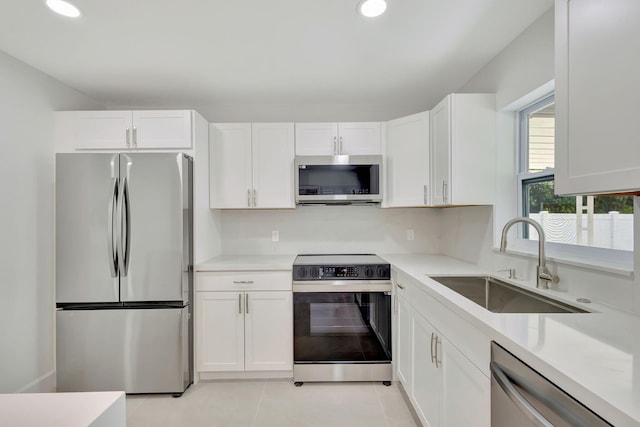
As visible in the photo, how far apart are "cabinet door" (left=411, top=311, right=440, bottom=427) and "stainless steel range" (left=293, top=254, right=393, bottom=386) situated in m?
0.49

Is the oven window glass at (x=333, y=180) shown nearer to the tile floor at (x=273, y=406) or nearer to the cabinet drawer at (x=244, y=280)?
the cabinet drawer at (x=244, y=280)

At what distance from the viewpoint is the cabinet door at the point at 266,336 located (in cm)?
248

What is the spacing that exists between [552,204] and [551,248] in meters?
0.27

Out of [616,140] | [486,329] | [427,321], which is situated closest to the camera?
[616,140]

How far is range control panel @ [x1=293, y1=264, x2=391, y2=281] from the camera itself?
2.47 m

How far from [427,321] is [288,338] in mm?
1207

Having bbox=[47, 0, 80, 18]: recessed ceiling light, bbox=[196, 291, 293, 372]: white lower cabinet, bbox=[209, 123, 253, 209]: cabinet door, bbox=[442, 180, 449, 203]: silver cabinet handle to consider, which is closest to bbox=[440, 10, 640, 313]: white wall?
bbox=[442, 180, 449, 203]: silver cabinet handle

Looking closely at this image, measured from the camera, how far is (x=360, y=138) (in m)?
2.79

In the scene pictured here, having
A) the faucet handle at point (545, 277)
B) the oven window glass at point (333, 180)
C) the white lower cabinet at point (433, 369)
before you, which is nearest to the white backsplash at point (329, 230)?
the oven window glass at point (333, 180)

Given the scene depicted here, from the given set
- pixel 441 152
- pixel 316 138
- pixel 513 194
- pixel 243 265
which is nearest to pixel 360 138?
pixel 316 138

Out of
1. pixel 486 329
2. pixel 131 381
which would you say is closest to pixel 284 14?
pixel 486 329

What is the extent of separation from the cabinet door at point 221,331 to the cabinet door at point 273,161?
880 millimetres

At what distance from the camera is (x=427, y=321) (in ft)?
5.63

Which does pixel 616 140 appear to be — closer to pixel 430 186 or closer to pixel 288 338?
pixel 430 186
